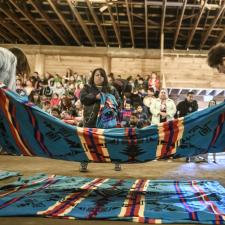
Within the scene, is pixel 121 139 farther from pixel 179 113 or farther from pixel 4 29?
pixel 4 29

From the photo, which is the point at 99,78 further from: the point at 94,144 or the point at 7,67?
the point at 94,144

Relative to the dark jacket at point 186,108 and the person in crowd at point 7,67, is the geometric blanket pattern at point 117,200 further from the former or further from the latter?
the dark jacket at point 186,108

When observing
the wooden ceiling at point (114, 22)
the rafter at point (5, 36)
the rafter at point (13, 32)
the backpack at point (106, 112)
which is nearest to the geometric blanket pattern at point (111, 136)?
the backpack at point (106, 112)

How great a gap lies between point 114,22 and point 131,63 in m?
2.90

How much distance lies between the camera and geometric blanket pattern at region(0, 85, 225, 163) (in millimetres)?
3129

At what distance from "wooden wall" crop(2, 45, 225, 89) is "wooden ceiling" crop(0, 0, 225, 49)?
279 mm

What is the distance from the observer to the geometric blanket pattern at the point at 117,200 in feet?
8.67

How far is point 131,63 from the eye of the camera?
45.0ft

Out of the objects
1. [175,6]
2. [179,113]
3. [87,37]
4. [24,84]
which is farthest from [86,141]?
[87,37]

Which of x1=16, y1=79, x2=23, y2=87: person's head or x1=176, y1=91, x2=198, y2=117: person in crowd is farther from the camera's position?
x1=16, y1=79, x2=23, y2=87: person's head

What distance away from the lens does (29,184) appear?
3727 millimetres

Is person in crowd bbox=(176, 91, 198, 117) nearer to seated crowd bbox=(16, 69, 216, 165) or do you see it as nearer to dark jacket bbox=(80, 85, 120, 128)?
seated crowd bbox=(16, 69, 216, 165)

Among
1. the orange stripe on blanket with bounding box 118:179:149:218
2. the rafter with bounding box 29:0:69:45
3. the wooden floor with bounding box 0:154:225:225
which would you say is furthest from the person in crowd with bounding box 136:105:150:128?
the orange stripe on blanket with bounding box 118:179:149:218

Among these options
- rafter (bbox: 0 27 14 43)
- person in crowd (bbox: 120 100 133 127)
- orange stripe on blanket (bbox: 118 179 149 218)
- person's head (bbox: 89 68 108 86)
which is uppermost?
rafter (bbox: 0 27 14 43)
